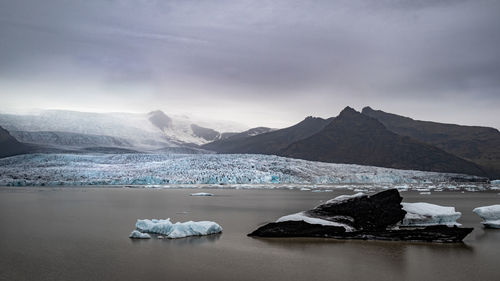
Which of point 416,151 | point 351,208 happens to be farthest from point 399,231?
point 416,151

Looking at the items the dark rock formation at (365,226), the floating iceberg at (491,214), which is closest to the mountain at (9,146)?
the dark rock formation at (365,226)

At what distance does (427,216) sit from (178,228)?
8.52m

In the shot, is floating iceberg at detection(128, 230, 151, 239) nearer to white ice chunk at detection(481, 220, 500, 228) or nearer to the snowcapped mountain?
white ice chunk at detection(481, 220, 500, 228)

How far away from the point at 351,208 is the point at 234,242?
420cm

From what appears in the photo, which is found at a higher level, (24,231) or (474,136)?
(474,136)

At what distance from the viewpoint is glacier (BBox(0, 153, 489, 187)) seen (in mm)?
57812

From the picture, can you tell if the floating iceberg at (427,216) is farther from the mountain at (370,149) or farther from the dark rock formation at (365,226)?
the mountain at (370,149)

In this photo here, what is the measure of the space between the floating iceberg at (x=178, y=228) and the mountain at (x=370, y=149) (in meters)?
142

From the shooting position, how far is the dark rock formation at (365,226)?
12172 mm

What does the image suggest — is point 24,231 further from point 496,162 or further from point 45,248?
point 496,162

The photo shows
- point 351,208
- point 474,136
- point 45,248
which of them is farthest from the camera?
point 474,136

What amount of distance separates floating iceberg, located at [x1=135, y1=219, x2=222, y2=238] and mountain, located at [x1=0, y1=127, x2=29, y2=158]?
354 ft

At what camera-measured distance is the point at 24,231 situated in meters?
13.5

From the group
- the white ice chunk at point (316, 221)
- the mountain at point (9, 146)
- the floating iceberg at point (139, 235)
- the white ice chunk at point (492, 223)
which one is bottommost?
the floating iceberg at point (139, 235)
